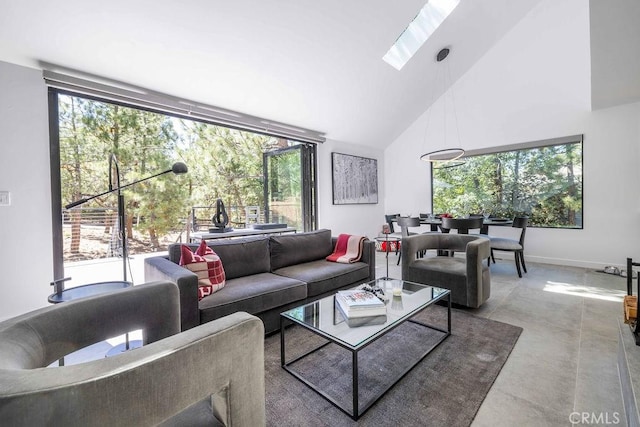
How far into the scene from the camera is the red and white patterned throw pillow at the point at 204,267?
205cm

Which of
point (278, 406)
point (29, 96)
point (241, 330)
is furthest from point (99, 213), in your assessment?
point (241, 330)

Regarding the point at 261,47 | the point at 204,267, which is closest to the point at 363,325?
the point at 204,267

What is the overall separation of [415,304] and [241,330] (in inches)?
55.4

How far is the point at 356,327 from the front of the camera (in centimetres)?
159

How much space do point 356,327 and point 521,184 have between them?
485 cm

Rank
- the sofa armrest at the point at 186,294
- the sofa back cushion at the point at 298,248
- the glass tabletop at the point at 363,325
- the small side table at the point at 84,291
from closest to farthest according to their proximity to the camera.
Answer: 1. the glass tabletop at the point at 363,325
2. the small side table at the point at 84,291
3. the sofa armrest at the point at 186,294
4. the sofa back cushion at the point at 298,248

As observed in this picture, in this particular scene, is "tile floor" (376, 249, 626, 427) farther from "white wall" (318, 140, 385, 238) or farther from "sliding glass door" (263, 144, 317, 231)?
"sliding glass door" (263, 144, 317, 231)

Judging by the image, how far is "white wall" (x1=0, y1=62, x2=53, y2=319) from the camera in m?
2.22

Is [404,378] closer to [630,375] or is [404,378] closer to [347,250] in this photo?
Answer: [630,375]

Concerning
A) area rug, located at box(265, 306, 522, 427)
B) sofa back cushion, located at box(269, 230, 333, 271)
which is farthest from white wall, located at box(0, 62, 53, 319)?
area rug, located at box(265, 306, 522, 427)

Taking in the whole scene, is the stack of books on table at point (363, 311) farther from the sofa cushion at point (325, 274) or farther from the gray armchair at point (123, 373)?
the gray armchair at point (123, 373)

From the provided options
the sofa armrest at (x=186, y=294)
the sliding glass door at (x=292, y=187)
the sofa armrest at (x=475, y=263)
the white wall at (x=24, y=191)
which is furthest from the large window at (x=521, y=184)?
the white wall at (x=24, y=191)

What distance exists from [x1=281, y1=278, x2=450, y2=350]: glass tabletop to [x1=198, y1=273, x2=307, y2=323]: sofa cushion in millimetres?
307

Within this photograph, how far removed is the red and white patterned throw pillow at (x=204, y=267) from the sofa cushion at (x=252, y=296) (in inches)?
2.4
